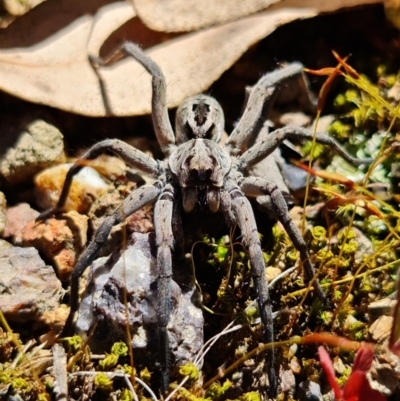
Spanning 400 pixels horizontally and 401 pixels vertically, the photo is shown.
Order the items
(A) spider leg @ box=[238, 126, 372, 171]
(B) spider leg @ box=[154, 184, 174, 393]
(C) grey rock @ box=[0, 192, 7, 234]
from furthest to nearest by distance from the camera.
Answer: (A) spider leg @ box=[238, 126, 372, 171]
(C) grey rock @ box=[0, 192, 7, 234]
(B) spider leg @ box=[154, 184, 174, 393]

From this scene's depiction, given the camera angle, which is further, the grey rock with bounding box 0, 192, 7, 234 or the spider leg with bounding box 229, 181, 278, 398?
the grey rock with bounding box 0, 192, 7, 234

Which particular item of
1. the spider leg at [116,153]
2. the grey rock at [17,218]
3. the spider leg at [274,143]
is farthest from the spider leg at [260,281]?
the grey rock at [17,218]

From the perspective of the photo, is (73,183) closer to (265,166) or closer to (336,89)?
(265,166)

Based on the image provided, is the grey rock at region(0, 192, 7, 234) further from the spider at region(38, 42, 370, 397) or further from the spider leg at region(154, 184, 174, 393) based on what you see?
the spider leg at region(154, 184, 174, 393)

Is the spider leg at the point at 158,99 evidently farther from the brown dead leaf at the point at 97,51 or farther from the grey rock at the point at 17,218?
the grey rock at the point at 17,218

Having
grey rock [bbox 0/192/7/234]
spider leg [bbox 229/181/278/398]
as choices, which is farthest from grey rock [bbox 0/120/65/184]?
spider leg [bbox 229/181/278/398]

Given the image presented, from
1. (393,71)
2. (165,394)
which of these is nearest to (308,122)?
(393,71)

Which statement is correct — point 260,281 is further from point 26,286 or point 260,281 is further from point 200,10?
point 200,10
